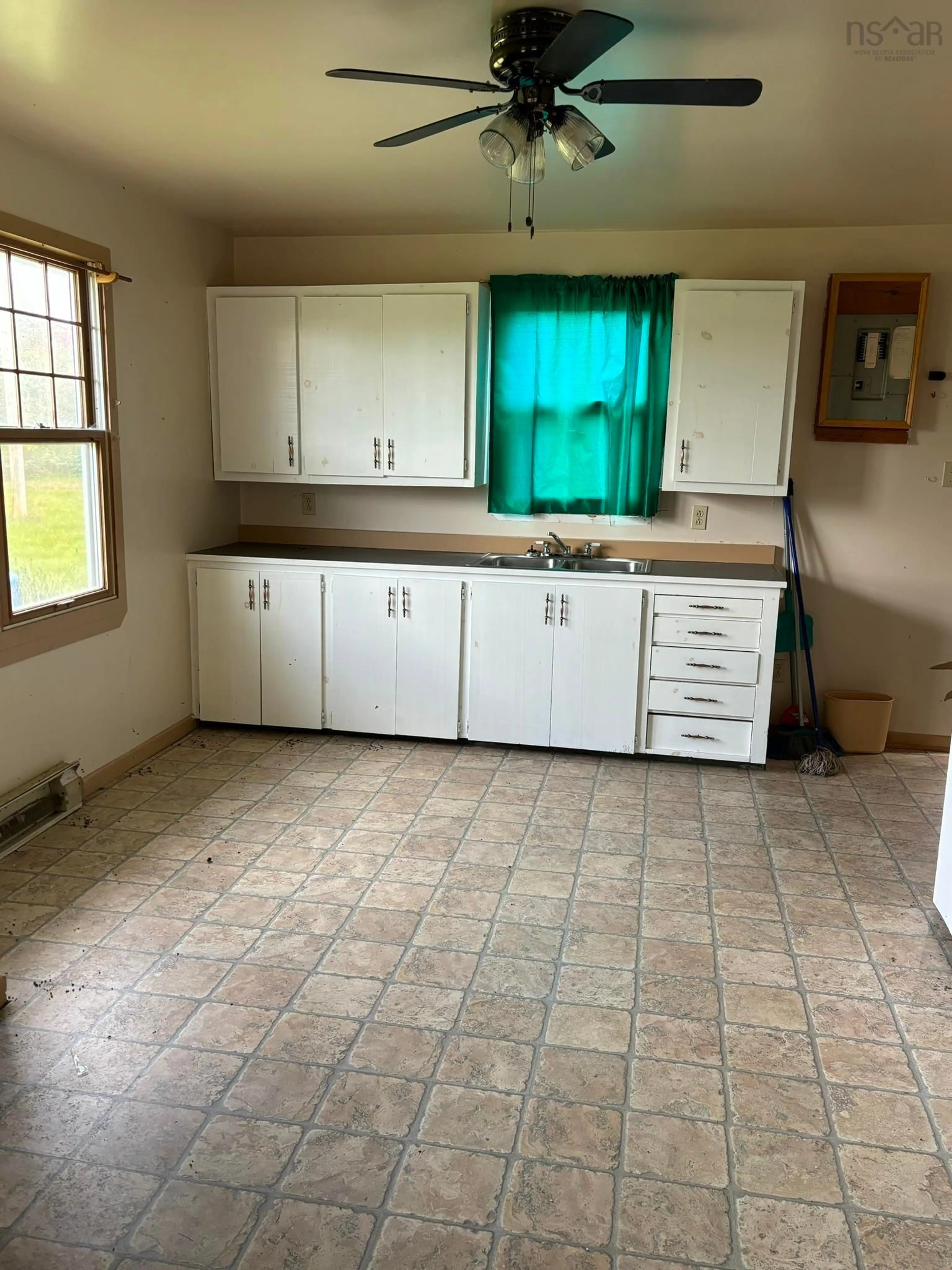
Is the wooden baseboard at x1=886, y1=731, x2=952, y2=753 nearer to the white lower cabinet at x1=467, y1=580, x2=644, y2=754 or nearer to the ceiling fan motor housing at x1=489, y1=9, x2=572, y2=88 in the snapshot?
the white lower cabinet at x1=467, y1=580, x2=644, y2=754

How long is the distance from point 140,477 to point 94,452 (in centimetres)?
34

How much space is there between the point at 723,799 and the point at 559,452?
1.85 metres

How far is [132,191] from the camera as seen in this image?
387cm

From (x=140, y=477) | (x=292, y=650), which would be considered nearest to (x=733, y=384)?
(x=292, y=650)

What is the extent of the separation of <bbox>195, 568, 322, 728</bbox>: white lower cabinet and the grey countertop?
0.10m

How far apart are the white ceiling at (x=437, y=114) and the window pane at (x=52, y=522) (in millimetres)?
1093

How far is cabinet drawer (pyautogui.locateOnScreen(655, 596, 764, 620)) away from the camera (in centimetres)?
409

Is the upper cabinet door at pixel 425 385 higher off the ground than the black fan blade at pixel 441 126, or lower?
lower

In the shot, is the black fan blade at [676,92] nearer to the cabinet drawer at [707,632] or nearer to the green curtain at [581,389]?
the green curtain at [581,389]

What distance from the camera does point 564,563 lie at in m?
4.64

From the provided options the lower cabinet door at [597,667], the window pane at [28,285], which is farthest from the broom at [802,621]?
the window pane at [28,285]

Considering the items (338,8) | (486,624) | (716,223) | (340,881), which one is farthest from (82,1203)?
(716,223)

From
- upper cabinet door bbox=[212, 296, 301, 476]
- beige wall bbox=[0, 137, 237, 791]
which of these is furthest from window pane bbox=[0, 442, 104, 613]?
upper cabinet door bbox=[212, 296, 301, 476]

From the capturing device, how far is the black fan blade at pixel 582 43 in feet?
6.08
